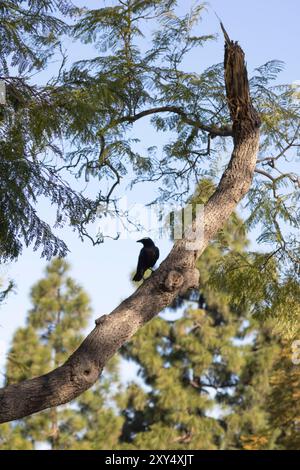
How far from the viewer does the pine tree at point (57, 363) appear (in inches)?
593

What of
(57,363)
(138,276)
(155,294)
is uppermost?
(57,363)

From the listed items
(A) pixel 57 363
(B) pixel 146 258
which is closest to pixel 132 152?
(B) pixel 146 258

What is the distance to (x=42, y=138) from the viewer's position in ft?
18.6

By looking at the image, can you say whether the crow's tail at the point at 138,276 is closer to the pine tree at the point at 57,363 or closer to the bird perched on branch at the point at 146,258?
the bird perched on branch at the point at 146,258

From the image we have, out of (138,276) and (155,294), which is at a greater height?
(138,276)

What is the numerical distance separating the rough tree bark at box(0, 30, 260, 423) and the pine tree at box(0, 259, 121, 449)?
31.7 feet

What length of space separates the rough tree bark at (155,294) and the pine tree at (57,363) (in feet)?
31.7

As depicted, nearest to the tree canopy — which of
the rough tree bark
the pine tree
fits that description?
the rough tree bark

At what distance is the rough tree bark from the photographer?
4699 millimetres

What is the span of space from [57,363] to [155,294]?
1052 cm

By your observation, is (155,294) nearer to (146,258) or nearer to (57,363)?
(146,258)

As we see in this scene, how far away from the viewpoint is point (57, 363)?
1520 cm

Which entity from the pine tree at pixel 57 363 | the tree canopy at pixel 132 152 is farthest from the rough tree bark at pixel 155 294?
the pine tree at pixel 57 363
